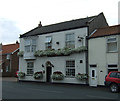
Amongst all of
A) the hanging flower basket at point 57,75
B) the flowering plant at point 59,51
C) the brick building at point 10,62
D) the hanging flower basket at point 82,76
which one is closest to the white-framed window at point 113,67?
the hanging flower basket at point 82,76

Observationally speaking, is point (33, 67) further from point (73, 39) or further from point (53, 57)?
point (73, 39)

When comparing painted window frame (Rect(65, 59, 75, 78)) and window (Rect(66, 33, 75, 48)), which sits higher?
window (Rect(66, 33, 75, 48))

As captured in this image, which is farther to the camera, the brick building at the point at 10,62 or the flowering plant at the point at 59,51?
the brick building at the point at 10,62

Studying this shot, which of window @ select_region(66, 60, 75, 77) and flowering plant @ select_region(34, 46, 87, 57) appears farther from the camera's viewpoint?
window @ select_region(66, 60, 75, 77)

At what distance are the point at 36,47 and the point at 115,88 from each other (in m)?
14.5

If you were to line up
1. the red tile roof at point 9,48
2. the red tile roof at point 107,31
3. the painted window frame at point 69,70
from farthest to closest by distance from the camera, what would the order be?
the red tile roof at point 9,48, the painted window frame at point 69,70, the red tile roof at point 107,31

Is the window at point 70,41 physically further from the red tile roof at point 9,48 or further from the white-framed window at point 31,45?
the red tile roof at point 9,48

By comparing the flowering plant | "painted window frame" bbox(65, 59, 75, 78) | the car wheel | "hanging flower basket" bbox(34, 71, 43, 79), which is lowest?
the car wheel

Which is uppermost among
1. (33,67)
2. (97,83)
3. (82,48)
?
(82,48)

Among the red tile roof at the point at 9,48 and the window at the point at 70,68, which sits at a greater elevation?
the red tile roof at the point at 9,48

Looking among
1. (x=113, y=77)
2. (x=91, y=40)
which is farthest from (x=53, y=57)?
(x=113, y=77)

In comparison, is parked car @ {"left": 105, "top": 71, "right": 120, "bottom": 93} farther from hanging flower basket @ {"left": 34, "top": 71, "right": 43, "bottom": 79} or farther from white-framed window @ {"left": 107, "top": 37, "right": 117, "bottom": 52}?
hanging flower basket @ {"left": 34, "top": 71, "right": 43, "bottom": 79}

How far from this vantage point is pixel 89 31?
71.3 ft

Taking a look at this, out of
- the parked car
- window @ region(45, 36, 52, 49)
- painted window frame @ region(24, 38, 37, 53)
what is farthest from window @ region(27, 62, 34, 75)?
the parked car
